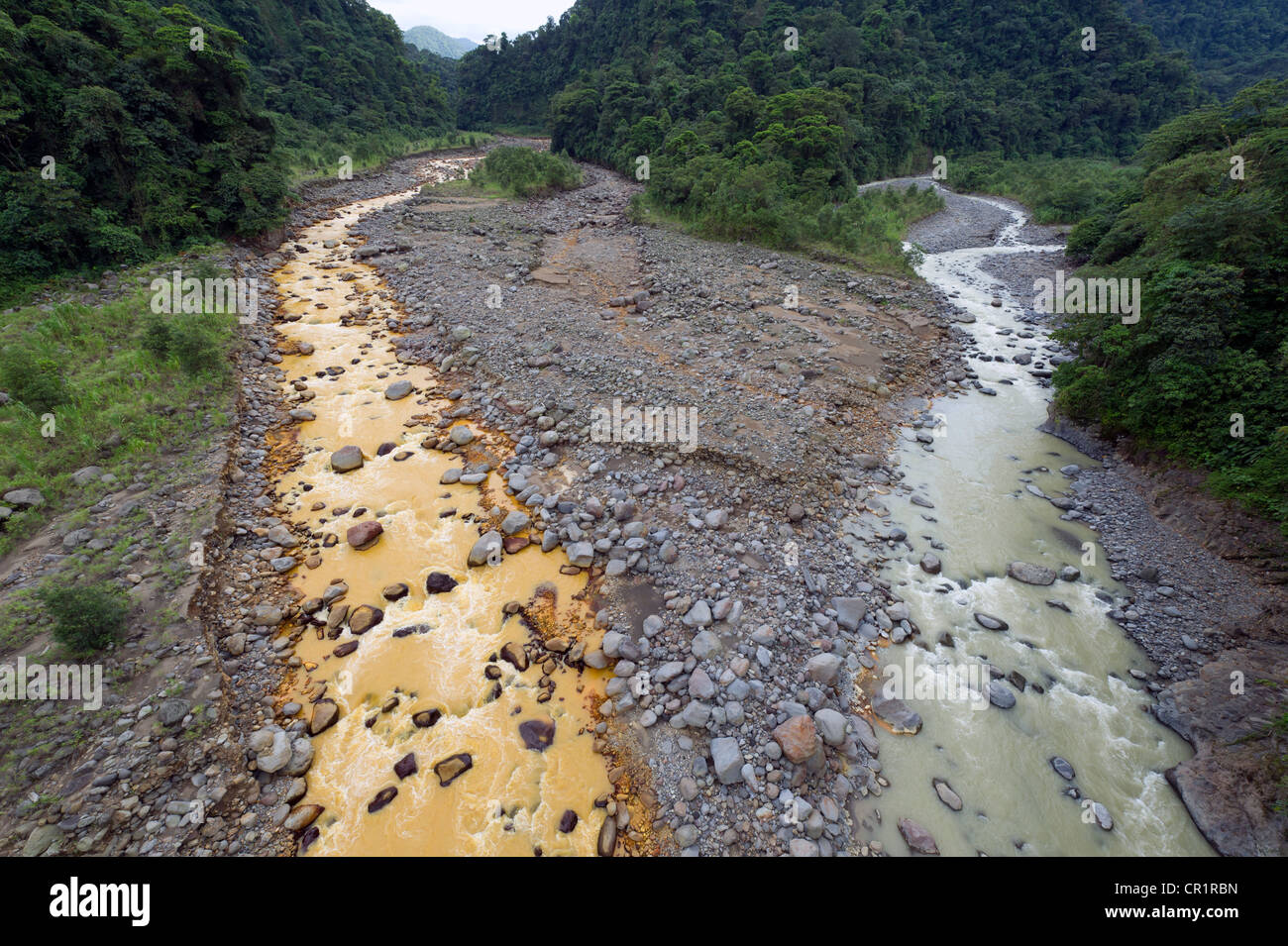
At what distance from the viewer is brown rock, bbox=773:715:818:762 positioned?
6.15 meters

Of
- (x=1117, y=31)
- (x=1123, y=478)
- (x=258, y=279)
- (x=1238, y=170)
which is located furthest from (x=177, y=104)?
(x=1117, y=31)

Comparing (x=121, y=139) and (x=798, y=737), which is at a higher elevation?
(x=121, y=139)

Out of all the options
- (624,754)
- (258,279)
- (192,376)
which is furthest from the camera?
(258,279)

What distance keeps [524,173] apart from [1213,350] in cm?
3615

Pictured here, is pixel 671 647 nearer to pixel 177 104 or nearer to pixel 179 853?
pixel 179 853

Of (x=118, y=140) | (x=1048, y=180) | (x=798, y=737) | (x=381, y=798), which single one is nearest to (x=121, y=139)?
(x=118, y=140)

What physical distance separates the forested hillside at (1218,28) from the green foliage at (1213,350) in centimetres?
8936

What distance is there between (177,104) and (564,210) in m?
18.2

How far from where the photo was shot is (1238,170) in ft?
45.8

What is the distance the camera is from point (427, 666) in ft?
25.1

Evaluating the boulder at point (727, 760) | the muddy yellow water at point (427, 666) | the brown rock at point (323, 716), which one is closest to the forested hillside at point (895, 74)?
the muddy yellow water at point (427, 666)

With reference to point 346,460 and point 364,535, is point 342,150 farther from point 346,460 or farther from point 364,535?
point 364,535

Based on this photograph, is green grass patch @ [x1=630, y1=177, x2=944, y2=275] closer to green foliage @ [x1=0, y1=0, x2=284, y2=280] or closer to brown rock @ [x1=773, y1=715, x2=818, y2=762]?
green foliage @ [x1=0, y1=0, x2=284, y2=280]

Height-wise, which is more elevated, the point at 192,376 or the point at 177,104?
the point at 177,104
